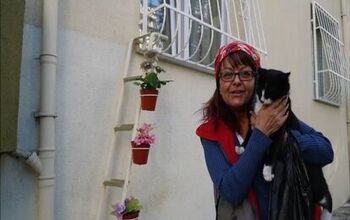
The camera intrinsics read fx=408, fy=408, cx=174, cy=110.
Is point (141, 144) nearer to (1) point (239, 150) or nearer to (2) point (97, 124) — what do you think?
(2) point (97, 124)

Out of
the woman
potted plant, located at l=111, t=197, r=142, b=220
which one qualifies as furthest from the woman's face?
potted plant, located at l=111, t=197, r=142, b=220

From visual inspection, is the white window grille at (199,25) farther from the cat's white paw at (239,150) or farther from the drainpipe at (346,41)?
the drainpipe at (346,41)

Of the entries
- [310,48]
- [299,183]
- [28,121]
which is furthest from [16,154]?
[310,48]

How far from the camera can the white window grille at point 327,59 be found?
21.6 ft

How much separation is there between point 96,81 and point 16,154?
0.77 m

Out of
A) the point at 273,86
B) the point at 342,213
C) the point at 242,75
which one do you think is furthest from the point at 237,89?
the point at 342,213

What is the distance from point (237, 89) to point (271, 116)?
18cm

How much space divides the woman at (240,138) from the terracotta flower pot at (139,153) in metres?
1.02

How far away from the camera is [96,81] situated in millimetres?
2672

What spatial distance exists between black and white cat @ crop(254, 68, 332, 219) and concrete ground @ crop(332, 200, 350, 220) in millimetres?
4720

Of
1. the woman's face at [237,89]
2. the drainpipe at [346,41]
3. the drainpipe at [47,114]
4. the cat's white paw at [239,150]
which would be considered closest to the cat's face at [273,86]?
the woman's face at [237,89]

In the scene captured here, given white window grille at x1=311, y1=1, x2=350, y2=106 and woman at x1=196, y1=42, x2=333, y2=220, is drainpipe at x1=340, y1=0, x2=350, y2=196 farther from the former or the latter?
woman at x1=196, y1=42, x2=333, y2=220

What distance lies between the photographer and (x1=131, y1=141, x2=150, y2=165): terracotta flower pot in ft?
8.82

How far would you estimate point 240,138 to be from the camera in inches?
64.5
